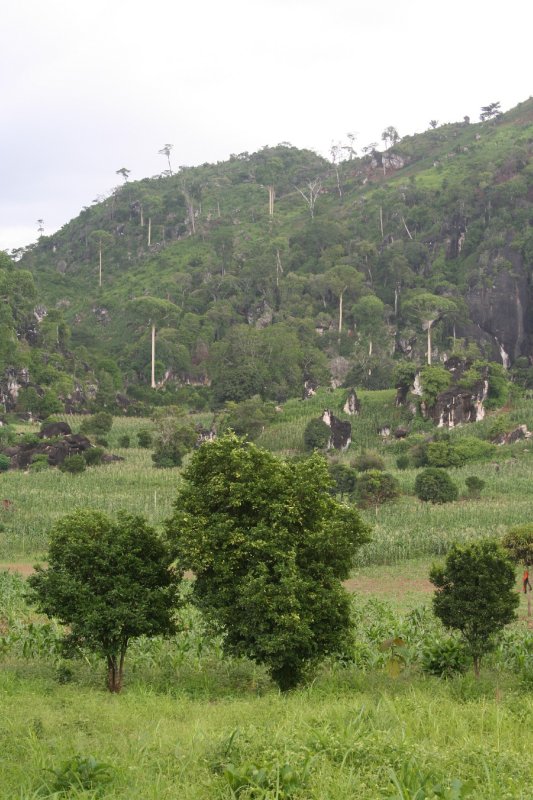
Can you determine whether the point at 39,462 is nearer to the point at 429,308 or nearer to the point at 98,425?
the point at 98,425

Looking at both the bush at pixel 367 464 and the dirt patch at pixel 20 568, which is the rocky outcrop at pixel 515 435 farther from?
the dirt patch at pixel 20 568

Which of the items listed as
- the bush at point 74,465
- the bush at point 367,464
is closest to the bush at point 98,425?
the bush at point 74,465

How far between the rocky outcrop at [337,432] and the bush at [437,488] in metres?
18.0

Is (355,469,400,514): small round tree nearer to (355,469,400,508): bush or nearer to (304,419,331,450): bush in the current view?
(355,469,400,508): bush

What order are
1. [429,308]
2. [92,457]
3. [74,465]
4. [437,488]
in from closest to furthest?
1. [437,488]
2. [74,465]
3. [92,457]
4. [429,308]

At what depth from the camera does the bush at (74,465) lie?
57906mm

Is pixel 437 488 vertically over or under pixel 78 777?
under

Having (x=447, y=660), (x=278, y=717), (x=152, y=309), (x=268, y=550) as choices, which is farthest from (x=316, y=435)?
(x=278, y=717)

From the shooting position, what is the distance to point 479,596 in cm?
1992

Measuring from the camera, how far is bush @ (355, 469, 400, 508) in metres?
48.5

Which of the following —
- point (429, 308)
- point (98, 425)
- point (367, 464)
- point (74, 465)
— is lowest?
point (367, 464)

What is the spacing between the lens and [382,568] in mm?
39438

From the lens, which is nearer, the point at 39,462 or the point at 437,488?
the point at 437,488

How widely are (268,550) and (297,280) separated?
88766 millimetres
